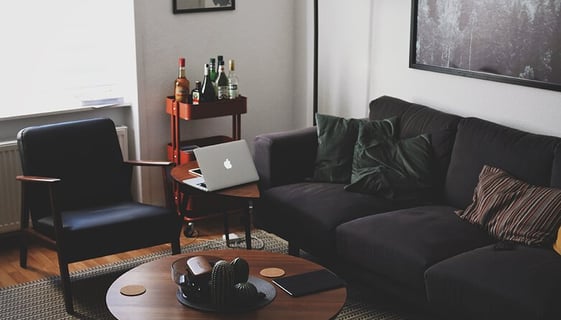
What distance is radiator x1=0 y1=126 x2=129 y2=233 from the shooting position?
435cm

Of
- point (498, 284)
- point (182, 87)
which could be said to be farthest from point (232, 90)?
point (498, 284)

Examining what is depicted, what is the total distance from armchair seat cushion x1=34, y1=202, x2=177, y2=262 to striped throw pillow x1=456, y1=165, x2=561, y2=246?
57.1 inches

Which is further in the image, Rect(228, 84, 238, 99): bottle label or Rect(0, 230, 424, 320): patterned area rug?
Rect(228, 84, 238, 99): bottle label

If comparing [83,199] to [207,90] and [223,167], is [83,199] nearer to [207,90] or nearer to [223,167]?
[223,167]

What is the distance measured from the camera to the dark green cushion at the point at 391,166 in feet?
13.1

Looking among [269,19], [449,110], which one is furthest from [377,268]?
[269,19]

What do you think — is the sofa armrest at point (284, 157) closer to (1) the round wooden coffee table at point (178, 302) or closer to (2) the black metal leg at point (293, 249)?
(2) the black metal leg at point (293, 249)

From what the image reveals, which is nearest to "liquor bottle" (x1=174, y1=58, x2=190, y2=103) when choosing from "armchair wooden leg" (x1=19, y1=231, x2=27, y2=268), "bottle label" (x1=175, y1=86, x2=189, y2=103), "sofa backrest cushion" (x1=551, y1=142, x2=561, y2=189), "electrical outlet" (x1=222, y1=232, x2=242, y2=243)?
"bottle label" (x1=175, y1=86, x2=189, y2=103)

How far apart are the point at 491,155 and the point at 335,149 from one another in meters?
0.89

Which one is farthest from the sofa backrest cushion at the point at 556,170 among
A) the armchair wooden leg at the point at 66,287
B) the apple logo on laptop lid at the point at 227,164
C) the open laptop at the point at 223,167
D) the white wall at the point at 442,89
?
the armchair wooden leg at the point at 66,287

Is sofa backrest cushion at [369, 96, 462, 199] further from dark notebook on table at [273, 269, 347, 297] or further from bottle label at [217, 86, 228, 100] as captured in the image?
dark notebook on table at [273, 269, 347, 297]

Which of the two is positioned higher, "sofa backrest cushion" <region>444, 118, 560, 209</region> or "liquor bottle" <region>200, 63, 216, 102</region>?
"liquor bottle" <region>200, 63, 216, 102</region>

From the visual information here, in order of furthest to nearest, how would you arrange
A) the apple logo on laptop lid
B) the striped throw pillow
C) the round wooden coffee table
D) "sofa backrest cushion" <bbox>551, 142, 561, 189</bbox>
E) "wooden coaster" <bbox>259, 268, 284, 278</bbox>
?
the apple logo on laptop lid, "sofa backrest cushion" <bbox>551, 142, 561, 189</bbox>, the striped throw pillow, "wooden coaster" <bbox>259, 268, 284, 278</bbox>, the round wooden coffee table

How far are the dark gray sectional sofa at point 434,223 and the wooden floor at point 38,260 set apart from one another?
21.3 inches
